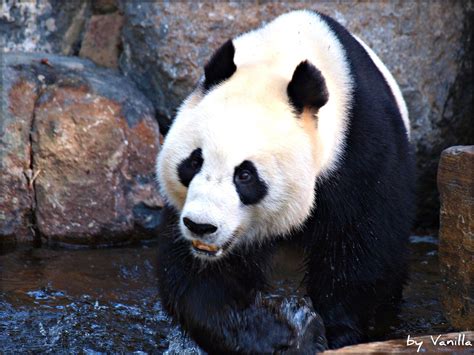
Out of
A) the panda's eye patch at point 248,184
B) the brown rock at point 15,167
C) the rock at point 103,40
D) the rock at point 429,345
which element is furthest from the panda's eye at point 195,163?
the rock at point 103,40

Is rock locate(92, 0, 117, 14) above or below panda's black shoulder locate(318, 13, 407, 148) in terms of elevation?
below

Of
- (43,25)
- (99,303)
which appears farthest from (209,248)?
(43,25)

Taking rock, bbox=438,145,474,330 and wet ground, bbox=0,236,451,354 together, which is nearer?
rock, bbox=438,145,474,330

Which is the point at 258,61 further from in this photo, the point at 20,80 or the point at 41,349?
the point at 20,80

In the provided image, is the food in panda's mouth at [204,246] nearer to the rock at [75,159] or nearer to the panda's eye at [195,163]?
the panda's eye at [195,163]

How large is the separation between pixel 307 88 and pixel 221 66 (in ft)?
1.38

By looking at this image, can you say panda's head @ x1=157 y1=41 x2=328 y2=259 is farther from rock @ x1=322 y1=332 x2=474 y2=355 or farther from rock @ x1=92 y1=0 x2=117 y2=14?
rock @ x1=92 y1=0 x2=117 y2=14

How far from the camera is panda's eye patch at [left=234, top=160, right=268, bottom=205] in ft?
12.5

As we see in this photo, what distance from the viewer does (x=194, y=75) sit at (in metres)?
6.83

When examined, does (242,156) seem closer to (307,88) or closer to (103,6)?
(307,88)

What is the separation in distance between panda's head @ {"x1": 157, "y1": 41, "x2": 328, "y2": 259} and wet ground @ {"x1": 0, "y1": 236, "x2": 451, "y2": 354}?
91cm

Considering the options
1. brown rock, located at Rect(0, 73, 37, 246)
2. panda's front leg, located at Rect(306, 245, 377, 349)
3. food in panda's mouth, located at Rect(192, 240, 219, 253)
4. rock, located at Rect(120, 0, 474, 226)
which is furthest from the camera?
rock, located at Rect(120, 0, 474, 226)

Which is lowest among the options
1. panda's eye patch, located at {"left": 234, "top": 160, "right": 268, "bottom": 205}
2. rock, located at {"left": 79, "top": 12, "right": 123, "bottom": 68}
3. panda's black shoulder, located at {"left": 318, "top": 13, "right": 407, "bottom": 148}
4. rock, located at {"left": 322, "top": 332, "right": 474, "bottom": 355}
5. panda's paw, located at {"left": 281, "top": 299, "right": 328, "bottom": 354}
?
panda's paw, located at {"left": 281, "top": 299, "right": 328, "bottom": 354}

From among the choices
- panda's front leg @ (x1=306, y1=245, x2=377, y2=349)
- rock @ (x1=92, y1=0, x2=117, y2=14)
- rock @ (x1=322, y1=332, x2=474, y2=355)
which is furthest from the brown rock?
rock @ (x1=322, y1=332, x2=474, y2=355)
